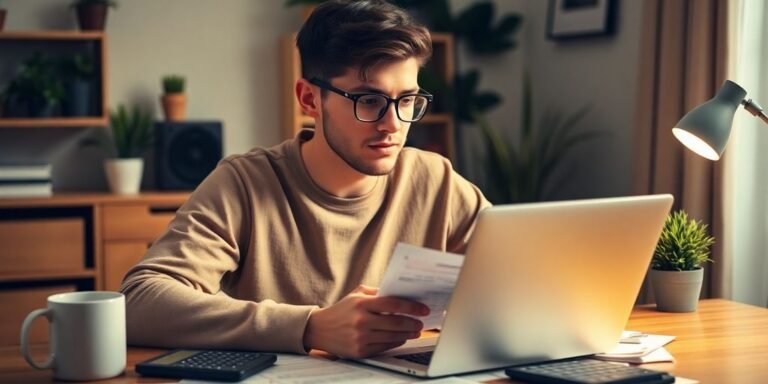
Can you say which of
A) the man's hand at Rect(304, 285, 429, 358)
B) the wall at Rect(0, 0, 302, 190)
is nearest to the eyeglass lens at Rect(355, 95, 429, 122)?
the man's hand at Rect(304, 285, 429, 358)

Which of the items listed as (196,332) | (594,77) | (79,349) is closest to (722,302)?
(196,332)

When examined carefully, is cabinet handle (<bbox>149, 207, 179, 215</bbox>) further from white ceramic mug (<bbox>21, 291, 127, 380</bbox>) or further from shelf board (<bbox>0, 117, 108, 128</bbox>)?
white ceramic mug (<bbox>21, 291, 127, 380</bbox>)

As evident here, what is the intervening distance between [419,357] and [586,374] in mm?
237

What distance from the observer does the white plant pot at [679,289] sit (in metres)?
1.96

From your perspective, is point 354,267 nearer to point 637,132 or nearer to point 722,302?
point 722,302

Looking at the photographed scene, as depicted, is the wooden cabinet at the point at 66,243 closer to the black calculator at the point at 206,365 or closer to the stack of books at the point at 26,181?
the stack of books at the point at 26,181

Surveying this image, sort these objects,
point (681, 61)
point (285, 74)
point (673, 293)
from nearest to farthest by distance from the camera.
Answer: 1. point (673, 293)
2. point (681, 61)
3. point (285, 74)

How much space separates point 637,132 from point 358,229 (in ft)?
6.27

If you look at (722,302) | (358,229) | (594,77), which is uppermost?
(594,77)

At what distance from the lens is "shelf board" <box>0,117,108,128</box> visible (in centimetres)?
382

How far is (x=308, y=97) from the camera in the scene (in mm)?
2014

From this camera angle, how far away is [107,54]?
4.00 metres

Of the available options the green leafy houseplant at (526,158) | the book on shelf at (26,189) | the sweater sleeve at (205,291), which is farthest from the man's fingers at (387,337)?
the green leafy houseplant at (526,158)

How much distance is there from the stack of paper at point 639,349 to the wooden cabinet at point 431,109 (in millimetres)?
2564
